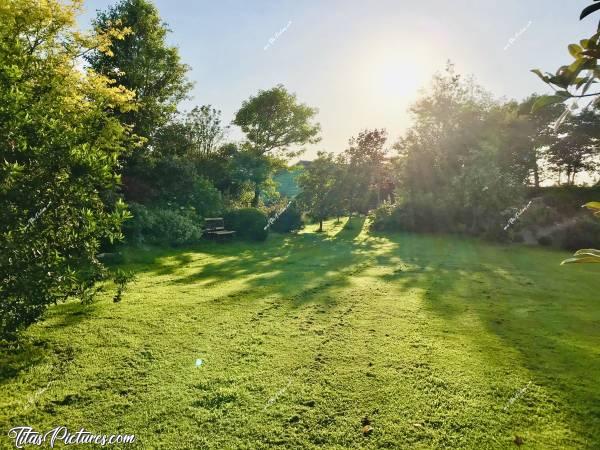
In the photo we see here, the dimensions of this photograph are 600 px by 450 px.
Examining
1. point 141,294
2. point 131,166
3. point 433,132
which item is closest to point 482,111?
point 433,132

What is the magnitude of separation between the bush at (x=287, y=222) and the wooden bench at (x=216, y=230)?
5765mm

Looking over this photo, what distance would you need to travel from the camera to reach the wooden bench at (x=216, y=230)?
1803cm

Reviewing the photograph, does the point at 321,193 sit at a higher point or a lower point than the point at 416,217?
higher

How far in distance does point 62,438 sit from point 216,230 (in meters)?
16.3

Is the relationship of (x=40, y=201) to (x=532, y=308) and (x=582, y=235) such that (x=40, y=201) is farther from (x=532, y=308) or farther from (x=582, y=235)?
(x=582, y=235)

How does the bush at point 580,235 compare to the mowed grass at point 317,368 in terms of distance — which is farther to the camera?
the bush at point 580,235

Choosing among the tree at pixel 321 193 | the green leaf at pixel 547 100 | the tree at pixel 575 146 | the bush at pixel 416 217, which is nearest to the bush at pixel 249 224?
the tree at pixel 321 193

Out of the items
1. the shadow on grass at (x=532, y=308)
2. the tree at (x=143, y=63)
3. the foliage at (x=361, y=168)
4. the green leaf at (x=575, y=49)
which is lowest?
the shadow on grass at (x=532, y=308)

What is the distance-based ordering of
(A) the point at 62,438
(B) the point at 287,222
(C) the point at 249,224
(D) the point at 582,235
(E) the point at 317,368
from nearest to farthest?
1. (A) the point at 62,438
2. (E) the point at 317,368
3. (D) the point at 582,235
4. (C) the point at 249,224
5. (B) the point at 287,222

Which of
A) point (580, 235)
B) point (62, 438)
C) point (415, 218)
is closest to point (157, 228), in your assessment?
point (62, 438)

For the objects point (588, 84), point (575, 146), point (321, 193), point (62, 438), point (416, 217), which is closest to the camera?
point (588, 84)

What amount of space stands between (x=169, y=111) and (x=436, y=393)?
885 inches

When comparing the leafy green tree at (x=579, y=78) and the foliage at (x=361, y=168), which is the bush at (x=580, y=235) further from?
the leafy green tree at (x=579, y=78)

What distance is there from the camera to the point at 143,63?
19.6 m
